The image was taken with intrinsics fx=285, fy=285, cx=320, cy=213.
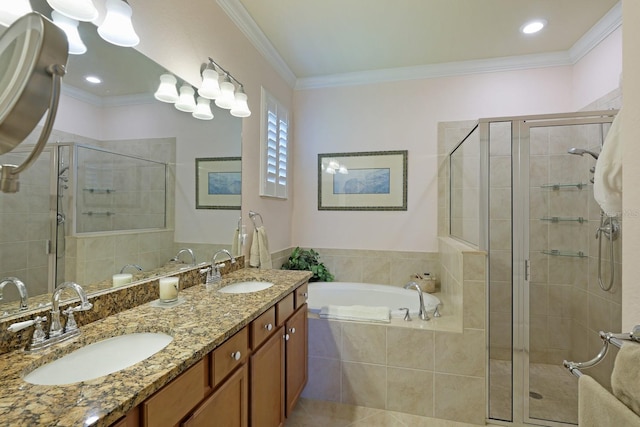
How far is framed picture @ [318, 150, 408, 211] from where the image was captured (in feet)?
9.74

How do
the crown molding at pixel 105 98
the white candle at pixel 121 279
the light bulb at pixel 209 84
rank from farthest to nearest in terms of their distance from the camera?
the light bulb at pixel 209 84 < the white candle at pixel 121 279 < the crown molding at pixel 105 98

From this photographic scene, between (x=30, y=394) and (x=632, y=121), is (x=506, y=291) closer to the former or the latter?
(x=632, y=121)

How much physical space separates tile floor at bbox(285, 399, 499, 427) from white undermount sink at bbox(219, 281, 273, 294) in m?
0.90

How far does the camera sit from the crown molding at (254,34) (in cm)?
200

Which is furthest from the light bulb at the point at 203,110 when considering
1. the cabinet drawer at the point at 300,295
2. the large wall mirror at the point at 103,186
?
the cabinet drawer at the point at 300,295

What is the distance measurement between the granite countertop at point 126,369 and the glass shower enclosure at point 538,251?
5.31ft

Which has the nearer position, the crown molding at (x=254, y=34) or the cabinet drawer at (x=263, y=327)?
the cabinet drawer at (x=263, y=327)

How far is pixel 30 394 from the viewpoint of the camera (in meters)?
0.63

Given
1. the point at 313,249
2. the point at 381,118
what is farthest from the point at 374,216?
the point at 381,118

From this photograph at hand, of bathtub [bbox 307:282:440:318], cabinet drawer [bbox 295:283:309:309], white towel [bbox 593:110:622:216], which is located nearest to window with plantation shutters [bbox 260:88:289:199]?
cabinet drawer [bbox 295:283:309:309]

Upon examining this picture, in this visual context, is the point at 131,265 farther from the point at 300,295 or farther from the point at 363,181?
the point at 363,181

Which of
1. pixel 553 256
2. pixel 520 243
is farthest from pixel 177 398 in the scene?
pixel 553 256

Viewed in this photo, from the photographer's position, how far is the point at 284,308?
1626 mm

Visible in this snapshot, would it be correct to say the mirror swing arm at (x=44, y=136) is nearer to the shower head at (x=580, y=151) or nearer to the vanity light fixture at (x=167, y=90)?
the vanity light fixture at (x=167, y=90)
